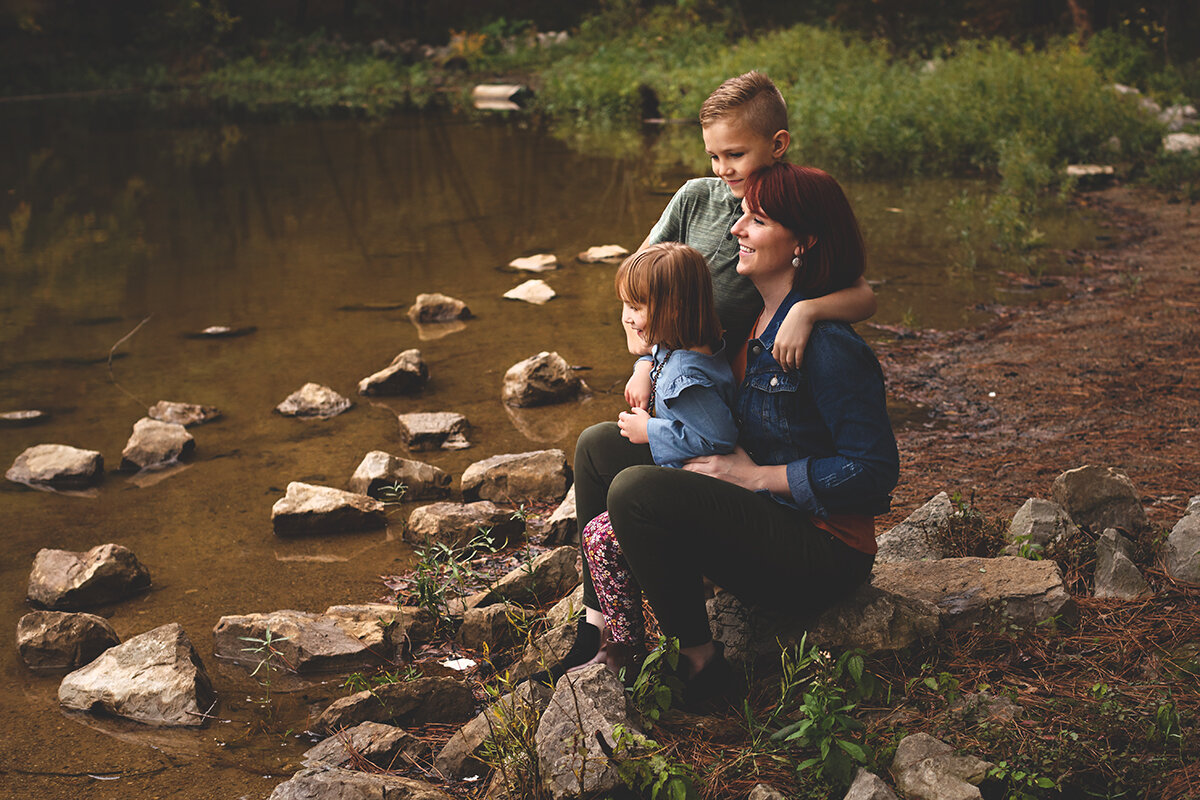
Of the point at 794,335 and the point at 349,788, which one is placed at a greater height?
the point at 794,335

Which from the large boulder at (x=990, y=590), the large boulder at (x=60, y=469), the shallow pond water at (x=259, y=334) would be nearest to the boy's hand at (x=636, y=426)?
the large boulder at (x=990, y=590)

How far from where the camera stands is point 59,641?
310 centimetres

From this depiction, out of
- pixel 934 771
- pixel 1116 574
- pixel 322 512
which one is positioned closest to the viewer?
pixel 934 771

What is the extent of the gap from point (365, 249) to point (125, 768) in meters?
6.38

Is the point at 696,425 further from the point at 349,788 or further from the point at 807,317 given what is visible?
the point at 349,788

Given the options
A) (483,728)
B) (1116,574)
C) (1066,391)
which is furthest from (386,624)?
(1066,391)

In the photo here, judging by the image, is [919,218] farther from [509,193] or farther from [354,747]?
[354,747]

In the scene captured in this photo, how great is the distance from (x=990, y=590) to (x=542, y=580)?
136cm

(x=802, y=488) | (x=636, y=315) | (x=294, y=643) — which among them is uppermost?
(x=636, y=315)

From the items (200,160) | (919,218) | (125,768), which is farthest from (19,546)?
(200,160)

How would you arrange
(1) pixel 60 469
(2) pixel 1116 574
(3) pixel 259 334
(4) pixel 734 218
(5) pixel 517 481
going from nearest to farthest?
(2) pixel 1116 574, (4) pixel 734 218, (5) pixel 517 481, (1) pixel 60 469, (3) pixel 259 334

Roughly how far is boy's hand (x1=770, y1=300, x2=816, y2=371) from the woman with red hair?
3 cm

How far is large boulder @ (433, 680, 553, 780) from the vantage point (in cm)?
235

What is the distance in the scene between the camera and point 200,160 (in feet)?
45.4
